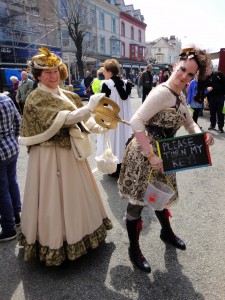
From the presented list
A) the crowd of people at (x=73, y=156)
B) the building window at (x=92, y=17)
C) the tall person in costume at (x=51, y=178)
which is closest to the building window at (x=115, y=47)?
the building window at (x=92, y=17)

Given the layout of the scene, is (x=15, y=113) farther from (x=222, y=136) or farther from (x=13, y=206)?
(x=222, y=136)

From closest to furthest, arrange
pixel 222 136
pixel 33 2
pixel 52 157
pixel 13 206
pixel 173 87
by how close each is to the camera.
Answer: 1. pixel 173 87
2. pixel 52 157
3. pixel 13 206
4. pixel 222 136
5. pixel 33 2

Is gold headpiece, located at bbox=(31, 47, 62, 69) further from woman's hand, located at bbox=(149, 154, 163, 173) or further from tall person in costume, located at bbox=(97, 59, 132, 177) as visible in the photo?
tall person in costume, located at bbox=(97, 59, 132, 177)

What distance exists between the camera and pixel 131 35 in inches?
1710

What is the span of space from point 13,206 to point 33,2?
25.0 metres

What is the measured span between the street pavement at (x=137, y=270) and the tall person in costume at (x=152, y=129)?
20cm

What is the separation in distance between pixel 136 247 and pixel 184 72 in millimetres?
1632

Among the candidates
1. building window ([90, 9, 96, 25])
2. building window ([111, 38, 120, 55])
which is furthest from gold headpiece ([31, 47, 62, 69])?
building window ([111, 38, 120, 55])

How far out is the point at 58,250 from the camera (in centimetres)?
241

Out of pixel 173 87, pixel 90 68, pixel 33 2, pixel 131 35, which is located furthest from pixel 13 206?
pixel 131 35

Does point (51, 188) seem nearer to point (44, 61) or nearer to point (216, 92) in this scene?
point (44, 61)

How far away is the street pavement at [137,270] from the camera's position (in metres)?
2.24

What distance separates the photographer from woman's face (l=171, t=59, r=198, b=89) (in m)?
2.05

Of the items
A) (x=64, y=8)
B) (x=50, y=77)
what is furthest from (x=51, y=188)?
(x=64, y=8)
